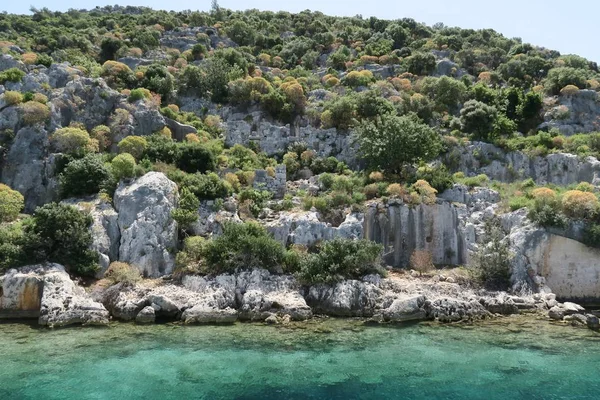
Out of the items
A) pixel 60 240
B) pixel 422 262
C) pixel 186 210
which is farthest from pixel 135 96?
pixel 422 262

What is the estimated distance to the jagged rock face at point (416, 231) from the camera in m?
30.9

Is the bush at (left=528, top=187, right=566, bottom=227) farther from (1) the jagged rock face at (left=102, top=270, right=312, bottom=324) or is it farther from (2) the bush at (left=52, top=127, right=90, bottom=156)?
A: (2) the bush at (left=52, top=127, right=90, bottom=156)

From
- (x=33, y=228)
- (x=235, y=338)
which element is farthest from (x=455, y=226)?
(x=33, y=228)

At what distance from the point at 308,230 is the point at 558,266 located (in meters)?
15.3

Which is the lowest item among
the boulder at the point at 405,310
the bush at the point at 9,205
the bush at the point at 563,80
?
the boulder at the point at 405,310

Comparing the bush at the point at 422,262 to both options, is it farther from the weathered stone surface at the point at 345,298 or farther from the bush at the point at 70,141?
the bush at the point at 70,141

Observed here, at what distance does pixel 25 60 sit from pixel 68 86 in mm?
9572

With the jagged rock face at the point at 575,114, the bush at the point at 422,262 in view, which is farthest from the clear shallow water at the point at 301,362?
the jagged rock face at the point at 575,114

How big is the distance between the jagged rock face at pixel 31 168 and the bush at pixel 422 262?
83.4 feet

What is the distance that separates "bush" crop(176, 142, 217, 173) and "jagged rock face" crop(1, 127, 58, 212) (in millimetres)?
8917

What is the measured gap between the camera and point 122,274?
24.4 m

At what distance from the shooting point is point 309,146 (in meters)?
44.1

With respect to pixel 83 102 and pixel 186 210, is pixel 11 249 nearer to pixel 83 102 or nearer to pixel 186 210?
pixel 186 210

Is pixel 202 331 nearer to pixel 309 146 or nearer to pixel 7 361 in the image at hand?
pixel 7 361
